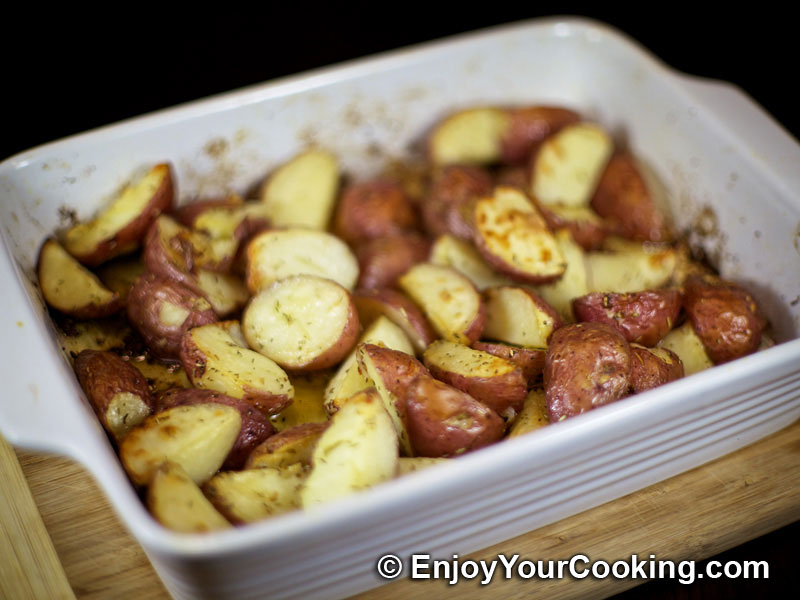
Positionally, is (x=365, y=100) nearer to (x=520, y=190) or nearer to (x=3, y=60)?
(x=520, y=190)

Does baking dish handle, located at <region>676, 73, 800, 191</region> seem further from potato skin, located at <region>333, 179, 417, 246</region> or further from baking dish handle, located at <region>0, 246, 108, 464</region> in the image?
baking dish handle, located at <region>0, 246, 108, 464</region>

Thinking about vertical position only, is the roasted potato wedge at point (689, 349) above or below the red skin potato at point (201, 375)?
above

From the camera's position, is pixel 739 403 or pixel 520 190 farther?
pixel 520 190

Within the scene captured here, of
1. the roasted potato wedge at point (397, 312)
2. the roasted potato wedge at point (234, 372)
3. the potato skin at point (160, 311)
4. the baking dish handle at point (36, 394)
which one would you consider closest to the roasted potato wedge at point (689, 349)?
the roasted potato wedge at point (397, 312)

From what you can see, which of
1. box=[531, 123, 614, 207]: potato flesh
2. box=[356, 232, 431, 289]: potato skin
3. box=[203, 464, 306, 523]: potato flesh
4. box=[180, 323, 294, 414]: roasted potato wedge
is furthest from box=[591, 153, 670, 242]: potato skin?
box=[203, 464, 306, 523]: potato flesh

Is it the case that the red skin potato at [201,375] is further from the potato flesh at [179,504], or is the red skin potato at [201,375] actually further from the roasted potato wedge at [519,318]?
the roasted potato wedge at [519,318]

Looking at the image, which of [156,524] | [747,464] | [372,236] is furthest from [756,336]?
[156,524]

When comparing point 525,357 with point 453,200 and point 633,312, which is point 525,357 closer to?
point 633,312
